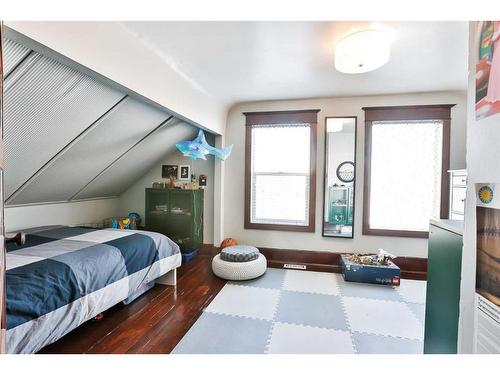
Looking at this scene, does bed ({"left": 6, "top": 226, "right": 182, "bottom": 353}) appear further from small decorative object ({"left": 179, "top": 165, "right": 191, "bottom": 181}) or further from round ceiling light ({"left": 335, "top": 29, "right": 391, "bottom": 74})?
round ceiling light ({"left": 335, "top": 29, "right": 391, "bottom": 74})

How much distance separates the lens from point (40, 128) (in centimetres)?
190

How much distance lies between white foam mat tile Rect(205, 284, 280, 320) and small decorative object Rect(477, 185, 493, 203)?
1.89m

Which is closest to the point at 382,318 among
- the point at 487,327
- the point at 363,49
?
the point at 487,327

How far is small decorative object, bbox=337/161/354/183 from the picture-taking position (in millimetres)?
3318

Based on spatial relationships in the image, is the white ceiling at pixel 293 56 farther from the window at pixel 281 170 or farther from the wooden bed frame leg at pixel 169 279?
the wooden bed frame leg at pixel 169 279

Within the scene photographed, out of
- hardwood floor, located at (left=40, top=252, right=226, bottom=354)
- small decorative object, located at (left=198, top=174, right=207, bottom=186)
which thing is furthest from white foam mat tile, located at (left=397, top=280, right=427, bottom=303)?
small decorative object, located at (left=198, top=174, right=207, bottom=186)

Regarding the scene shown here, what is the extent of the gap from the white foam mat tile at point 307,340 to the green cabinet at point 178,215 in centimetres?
201

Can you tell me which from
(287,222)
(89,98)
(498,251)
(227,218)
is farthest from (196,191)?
(498,251)

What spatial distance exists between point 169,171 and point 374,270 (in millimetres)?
3377

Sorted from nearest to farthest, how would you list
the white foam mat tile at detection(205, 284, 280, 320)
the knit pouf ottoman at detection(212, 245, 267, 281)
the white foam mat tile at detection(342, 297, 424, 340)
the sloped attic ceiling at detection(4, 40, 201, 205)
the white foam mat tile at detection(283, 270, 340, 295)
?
the sloped attic ceiling at detection(4, 40, 201, 205)
the white foam mat tile at detection(342, 297, 424, 340)
the white foam mat tile at detection(205, 284, 280, 320)
the white foam mat tile at detection(283, 270, 340, 295)
the knit pouf ottoman at detection(212, 245, 267, 281)

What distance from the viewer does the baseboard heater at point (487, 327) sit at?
584mm

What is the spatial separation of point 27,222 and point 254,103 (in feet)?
11.0
